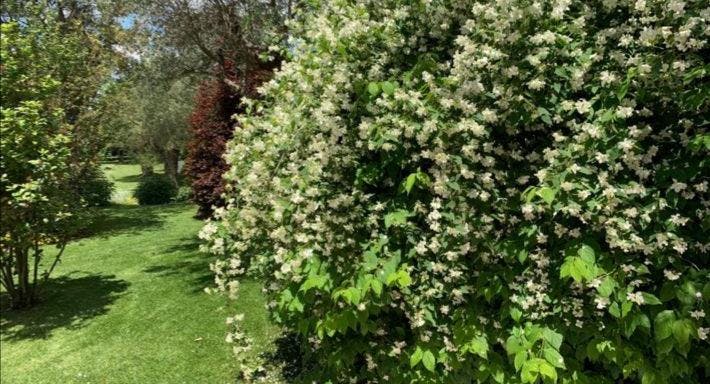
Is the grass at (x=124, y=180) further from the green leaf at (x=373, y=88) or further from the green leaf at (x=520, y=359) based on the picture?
the green leaf at (x=520, y=359)

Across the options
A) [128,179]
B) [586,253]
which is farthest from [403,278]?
[128,179]

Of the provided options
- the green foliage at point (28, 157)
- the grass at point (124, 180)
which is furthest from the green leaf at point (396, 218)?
the grass at point (124, 180)

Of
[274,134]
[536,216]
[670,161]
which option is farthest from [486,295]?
[274,134]

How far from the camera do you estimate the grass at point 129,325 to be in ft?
25.5

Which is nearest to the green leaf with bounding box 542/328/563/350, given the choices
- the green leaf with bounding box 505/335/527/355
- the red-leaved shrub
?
the green leaf with bounding box 505/335/527/355

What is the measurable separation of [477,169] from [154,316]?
8228 millimetres

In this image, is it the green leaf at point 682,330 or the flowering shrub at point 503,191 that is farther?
the flowering shrub at point 503,191

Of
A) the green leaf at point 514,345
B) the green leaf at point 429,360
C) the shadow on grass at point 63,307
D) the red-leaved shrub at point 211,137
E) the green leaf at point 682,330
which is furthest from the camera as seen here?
the red-leaved shrub at point 211,137

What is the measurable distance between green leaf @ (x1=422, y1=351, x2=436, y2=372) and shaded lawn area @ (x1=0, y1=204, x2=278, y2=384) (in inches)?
163

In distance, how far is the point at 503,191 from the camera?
402 cm

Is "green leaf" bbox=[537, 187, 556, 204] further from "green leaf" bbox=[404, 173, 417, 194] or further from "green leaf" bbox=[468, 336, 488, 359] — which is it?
"green leaf" bbox=[468, 336, 488, 359]

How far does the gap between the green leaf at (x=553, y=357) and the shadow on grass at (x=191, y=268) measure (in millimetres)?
9202

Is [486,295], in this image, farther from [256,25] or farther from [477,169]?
[256,25]

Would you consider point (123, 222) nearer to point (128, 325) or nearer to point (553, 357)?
point (128, 325)
